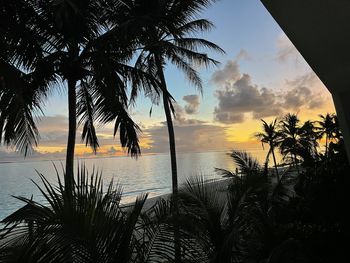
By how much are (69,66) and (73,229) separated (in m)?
5.02

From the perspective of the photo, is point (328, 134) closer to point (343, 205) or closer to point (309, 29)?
point (343, 205)

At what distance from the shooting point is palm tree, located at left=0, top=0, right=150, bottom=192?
17.4 feet

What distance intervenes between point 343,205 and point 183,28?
7.30 metres

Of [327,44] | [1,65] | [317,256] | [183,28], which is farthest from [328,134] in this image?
[1,65]

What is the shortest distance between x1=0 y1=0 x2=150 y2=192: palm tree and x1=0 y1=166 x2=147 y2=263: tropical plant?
359 cm

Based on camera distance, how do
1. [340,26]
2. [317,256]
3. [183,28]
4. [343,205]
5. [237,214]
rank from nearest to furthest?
1. [340,26]
2. [237,214]
3. [317,256]
4. [343,205]
5. [183,28]

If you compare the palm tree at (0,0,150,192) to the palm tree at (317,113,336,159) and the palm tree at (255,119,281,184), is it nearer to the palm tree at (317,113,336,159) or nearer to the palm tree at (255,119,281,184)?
the palm tree at (317,113,336,159)

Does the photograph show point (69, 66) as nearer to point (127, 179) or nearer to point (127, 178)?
point (127, 179)

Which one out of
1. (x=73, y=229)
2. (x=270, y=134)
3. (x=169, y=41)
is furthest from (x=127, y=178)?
(x=73, y=229)

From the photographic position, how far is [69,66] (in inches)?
245

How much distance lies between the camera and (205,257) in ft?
11.1

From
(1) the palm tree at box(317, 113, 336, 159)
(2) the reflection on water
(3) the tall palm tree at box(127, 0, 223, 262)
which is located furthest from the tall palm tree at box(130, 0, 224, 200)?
(1) the palm tree at box(317, 113, 336, 159)

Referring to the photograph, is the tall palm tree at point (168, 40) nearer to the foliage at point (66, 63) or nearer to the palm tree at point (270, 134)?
the foliage at point (66, 63)

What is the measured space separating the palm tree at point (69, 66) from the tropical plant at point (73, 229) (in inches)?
141
